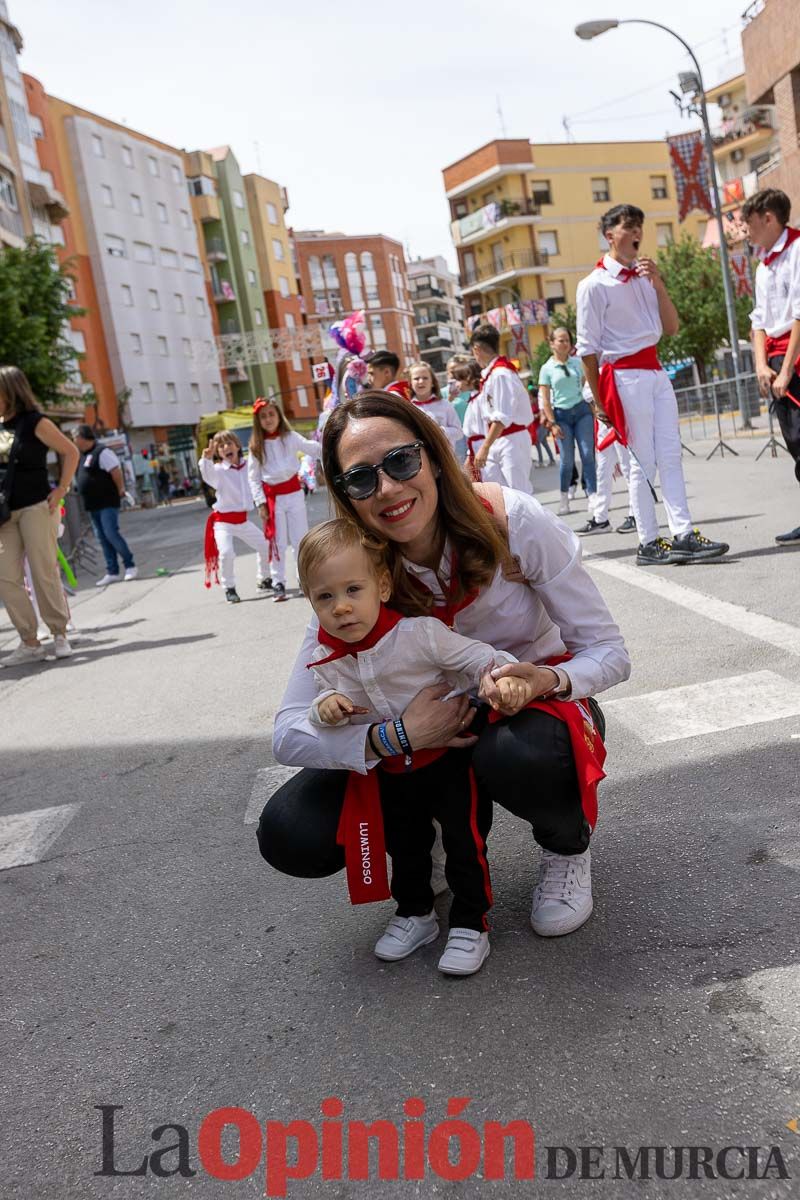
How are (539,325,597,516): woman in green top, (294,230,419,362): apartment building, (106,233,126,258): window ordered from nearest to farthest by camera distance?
(539,325,597,516): woman in green top → (106,233,126,258): window → (294,230,419,362): apartment building

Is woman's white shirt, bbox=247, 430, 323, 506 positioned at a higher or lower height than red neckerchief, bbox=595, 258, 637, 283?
lower

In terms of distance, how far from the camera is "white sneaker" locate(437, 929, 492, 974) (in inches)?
108

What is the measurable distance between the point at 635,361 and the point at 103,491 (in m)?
8.95

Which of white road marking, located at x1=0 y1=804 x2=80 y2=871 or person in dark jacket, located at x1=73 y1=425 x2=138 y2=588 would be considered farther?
person in dark jacket, located at x1=73 y1=425 x2=138 y2=588

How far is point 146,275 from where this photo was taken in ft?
219

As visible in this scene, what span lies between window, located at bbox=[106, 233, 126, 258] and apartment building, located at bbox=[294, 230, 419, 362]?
42500 millimetres

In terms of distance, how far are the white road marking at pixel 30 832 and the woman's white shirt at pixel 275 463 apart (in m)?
6.15

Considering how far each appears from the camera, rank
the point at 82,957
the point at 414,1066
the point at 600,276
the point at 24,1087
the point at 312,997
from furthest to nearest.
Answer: the point at 600,276, the point at 82,957, the point at 312,997, the point at 24,1087, the point at 414,1066

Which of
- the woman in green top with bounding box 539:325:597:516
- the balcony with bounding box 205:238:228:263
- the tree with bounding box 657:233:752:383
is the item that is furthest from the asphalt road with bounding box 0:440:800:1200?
the balcony with bounding box 205:238:228:263

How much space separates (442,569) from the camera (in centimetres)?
301

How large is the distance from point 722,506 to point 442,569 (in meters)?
8.62

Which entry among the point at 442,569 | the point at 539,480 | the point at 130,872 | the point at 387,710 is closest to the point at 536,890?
the point at 387,710

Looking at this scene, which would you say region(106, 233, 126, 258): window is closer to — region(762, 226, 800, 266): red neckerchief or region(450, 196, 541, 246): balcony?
region(450, 196, 541, 246): balcony

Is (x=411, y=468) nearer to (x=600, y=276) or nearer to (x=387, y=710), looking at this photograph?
(x=387, y=710)
